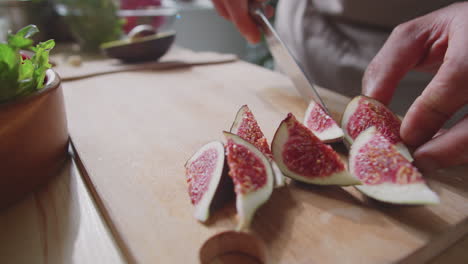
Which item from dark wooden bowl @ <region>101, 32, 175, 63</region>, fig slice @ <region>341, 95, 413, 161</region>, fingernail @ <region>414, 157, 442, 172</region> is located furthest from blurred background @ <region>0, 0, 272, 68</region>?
fingernail @ <region>414, 157, 442, 172</region>

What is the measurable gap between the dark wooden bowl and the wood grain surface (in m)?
1.52

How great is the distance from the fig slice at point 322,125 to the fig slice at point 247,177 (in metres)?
0.40

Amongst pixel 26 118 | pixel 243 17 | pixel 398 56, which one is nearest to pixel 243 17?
pixel 243 17

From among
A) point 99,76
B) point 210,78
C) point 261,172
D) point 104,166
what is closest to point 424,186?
point 261,172

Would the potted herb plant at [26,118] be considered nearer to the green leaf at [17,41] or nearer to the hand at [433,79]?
the green leaf at [17,41]

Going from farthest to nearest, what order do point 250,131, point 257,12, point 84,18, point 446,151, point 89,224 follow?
point 84,18
point 257,12
point 250,131
point 446,151
point 89,224

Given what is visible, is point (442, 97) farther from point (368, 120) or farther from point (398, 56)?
point (398, 56)

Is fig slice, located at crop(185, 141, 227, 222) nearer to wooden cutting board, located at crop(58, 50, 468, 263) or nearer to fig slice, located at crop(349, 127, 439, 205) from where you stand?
wooden cutting board, located at crop(58, 50, 468, 263)

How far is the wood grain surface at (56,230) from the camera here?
854 mm

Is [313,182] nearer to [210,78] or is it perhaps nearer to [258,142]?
[258,142]

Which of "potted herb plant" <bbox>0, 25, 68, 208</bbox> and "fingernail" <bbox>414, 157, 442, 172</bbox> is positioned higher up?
"potted herb plant" <bbox>0, 25, 68, 208</bbox>

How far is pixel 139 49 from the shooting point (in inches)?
96.7

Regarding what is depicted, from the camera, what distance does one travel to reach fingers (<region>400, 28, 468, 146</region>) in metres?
1.09

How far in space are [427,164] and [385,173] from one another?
0.27 m
